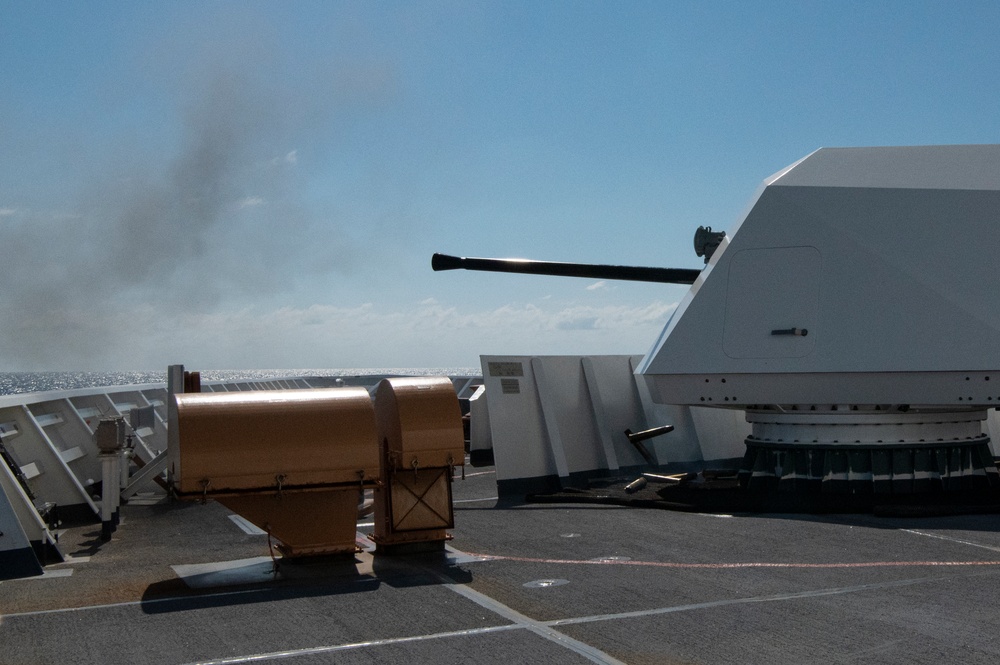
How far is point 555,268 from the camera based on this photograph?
13797mm

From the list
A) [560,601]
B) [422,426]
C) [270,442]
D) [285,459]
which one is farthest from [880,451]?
[270,442]

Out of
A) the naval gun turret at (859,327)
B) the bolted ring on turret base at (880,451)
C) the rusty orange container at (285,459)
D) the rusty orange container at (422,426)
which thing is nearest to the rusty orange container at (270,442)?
the rusty orange container at (285,459)

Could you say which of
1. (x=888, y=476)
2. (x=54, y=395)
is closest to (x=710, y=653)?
(x=888, y=476)

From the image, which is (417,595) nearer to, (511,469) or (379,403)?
(379,403)

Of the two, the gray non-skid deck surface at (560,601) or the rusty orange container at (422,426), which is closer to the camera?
the gray non-skid deck surface at (560,601)

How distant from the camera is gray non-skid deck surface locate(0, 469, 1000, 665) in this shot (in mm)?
4527

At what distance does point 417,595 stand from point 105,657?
188 centimetres

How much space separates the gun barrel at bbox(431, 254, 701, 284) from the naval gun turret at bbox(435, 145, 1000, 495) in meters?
3.09

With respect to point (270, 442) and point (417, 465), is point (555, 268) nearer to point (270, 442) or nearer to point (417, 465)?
point (417, 465)

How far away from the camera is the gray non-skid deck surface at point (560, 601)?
4.53 meters

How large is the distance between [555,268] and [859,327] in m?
5.13

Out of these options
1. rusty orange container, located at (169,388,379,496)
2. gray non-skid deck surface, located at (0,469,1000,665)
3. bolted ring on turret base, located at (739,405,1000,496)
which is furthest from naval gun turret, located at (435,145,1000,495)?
rusty orange container, located at (169,388,379,496)

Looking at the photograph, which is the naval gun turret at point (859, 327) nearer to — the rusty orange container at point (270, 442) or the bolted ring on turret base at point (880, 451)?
the bolted ring on turret base at point (880, 451)

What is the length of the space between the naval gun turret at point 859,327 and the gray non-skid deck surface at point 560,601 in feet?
4.93
